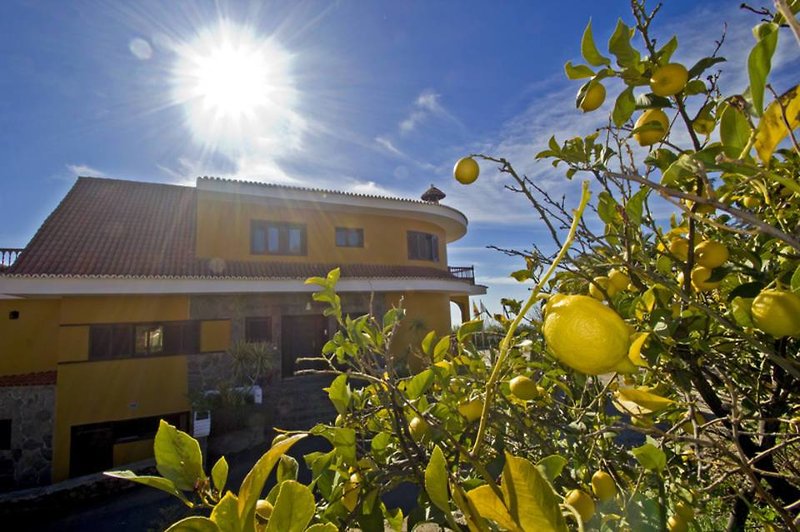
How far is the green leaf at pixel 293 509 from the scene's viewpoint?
1.78 feet

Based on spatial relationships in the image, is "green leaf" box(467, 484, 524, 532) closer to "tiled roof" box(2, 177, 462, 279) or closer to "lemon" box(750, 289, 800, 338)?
"lemon" box(750, 289, 800, 338)

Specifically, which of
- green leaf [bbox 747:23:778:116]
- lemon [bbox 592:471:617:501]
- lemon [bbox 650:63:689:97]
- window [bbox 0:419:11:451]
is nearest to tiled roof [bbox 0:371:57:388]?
window [bbox 0:419:11:451]

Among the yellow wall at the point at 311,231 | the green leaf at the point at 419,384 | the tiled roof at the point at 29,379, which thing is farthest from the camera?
the yellow wall at the point at 311,231

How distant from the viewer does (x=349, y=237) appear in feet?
45.3

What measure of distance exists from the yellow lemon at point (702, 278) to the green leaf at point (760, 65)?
0.64m

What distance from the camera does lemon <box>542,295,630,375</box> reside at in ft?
1.84

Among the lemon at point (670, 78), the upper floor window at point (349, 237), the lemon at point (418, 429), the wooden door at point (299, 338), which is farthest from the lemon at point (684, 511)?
the upper floor window at point (349, 237)

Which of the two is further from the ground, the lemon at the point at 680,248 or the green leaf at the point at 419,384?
the lemon at the point at 680,248

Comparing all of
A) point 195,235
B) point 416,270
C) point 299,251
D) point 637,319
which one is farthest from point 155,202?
point 637,319

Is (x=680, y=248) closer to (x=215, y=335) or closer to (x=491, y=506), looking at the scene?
(x=491, y=506)

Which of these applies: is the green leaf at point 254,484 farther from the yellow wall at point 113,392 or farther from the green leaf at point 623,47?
the yellow wall at point 113,392

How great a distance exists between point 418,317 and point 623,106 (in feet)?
44.9

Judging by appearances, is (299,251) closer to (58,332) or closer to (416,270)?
(416,270)

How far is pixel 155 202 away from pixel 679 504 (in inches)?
615
